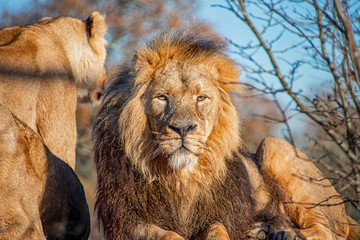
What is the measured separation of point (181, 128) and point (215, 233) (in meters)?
0.88

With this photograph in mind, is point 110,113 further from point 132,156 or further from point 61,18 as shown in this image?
point 61,18

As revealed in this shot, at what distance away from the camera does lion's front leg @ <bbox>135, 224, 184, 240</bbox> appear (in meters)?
4.04

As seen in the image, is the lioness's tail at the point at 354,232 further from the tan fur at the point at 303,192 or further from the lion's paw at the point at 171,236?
the lion's paw at the point at 171,236

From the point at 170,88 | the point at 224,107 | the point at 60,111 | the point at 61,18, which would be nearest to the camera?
the point at 170,88

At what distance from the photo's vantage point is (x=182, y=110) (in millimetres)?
4145

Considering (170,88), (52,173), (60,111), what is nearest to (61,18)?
(60,111)

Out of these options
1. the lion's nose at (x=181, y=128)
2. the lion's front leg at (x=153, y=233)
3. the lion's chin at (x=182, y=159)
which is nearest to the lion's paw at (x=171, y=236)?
the lion's front leg at (x=153, y=233)

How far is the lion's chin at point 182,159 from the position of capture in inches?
158

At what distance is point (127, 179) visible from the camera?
14.2 feet

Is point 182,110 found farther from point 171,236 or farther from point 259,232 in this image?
point 259,232

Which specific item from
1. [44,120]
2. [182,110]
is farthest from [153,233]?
[44,120]

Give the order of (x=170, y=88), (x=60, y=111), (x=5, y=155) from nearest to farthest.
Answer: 1. (x=5, y=155)
2. (x=170, y=88)
3. (x=60, y=111)

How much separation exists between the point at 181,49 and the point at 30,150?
1.48 meters

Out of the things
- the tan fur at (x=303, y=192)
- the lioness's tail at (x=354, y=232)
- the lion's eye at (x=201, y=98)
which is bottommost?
the lioness's tail at (x=354, y=232)
